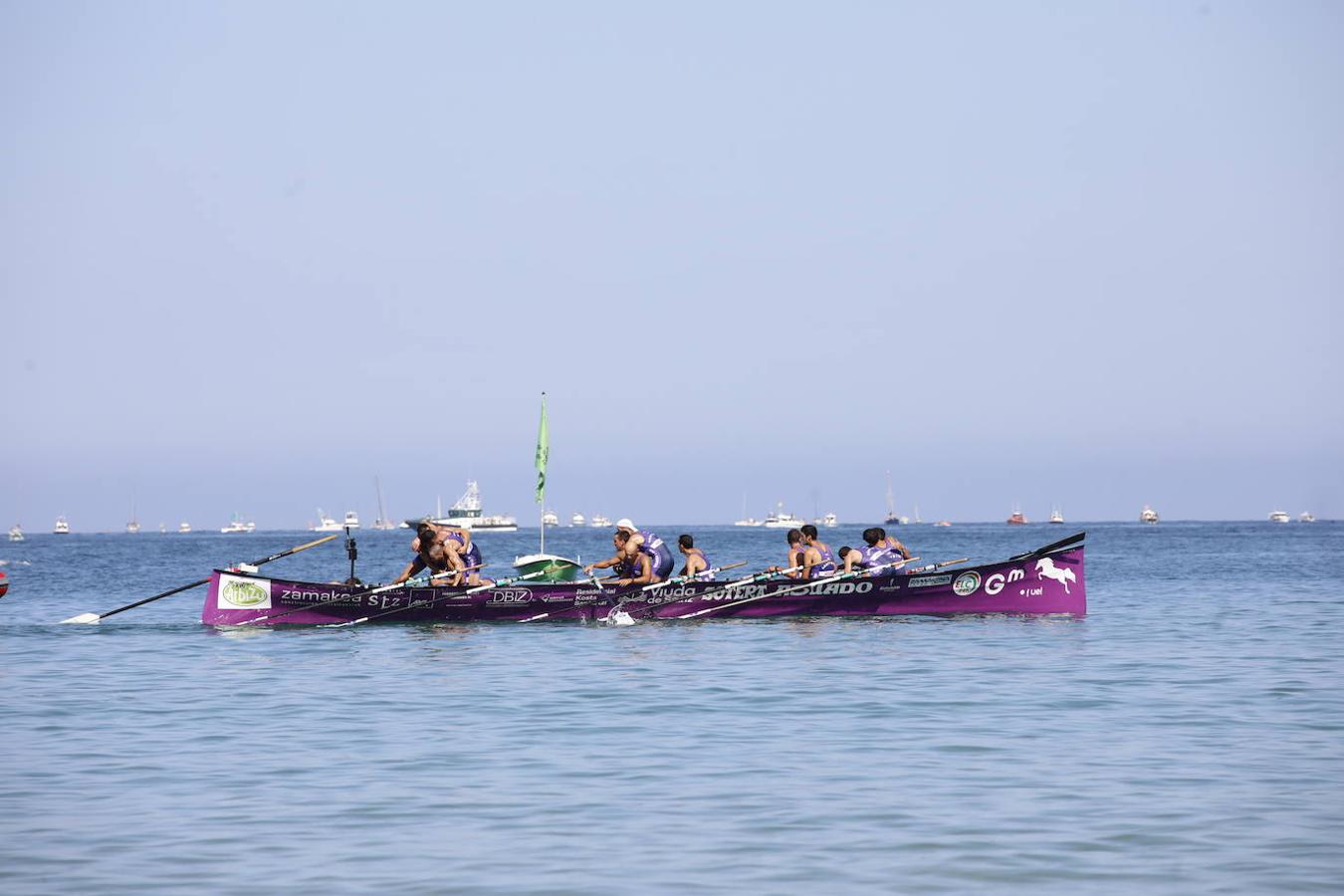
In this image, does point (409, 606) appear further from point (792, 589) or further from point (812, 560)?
point (812, 560)

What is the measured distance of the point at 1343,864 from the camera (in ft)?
31.9

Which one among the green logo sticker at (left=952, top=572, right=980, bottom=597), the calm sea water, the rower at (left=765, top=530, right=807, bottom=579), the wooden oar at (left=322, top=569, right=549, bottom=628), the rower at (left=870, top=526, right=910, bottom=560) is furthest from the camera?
the rower at (left=765, top=530, right=807, bottom=579)

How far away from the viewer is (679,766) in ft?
44.4

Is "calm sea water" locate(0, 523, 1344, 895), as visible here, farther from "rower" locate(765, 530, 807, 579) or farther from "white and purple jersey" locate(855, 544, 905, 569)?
"rower" locate(765, 530, 807, 579)

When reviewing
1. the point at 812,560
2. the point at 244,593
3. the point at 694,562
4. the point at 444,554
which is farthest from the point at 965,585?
the point at 244,593

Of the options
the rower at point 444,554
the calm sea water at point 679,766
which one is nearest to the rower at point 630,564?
the rower at point 444,554

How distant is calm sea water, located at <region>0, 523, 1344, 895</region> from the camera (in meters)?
9.98

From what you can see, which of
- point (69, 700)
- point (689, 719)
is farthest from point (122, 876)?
point (69, 700)

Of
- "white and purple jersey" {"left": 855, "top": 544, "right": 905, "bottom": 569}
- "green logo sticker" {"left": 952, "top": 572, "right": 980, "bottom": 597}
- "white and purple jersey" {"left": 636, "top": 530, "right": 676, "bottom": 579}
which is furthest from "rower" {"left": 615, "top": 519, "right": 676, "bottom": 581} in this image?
"green logo sticker" {"left": 952, "top": 572, "right": 980, "bottom": 597}

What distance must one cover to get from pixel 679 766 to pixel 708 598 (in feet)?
50.9

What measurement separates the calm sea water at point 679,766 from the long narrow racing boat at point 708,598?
2.90m

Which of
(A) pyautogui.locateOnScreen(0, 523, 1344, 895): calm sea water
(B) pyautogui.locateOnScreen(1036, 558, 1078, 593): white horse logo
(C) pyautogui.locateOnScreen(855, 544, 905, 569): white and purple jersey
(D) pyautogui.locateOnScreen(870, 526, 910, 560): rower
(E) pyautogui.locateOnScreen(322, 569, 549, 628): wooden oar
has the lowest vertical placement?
(A) pyautogui.locateOnScreen(0, 523, 1344, 895): calm sea water

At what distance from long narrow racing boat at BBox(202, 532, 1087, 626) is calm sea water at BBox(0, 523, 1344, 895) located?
9.52ft

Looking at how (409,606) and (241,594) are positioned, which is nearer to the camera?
(409,606)
